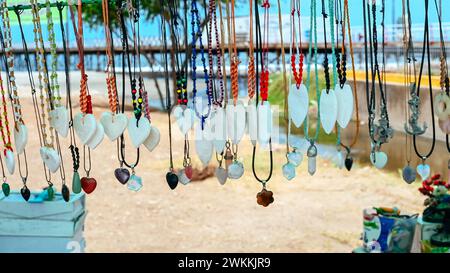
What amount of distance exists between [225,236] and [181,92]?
90.8 inches

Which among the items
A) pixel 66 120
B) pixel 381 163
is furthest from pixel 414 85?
pixel 66 120

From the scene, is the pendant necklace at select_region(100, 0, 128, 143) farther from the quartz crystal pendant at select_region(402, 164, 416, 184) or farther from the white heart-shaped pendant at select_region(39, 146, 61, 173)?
the quartz crystal pendant at select_region(402, 164, 416, 184)

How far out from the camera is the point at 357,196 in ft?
13.8

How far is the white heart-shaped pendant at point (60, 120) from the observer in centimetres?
113

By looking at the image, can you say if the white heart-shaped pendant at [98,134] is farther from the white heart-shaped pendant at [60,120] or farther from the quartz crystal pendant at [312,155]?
the quartz crystal pendant at [312,155]

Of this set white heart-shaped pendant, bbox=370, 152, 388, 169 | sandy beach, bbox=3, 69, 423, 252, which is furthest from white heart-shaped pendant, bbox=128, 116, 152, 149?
sandy beach, bbox=3, 69, 423, 252

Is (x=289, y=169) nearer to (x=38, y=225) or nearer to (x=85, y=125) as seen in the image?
(x=85, y=125)

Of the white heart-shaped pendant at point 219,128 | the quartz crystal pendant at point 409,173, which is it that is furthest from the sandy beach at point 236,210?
the white heart-shaped pendant at point 219,128

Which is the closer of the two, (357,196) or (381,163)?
(381,163)

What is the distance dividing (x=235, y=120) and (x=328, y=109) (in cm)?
20

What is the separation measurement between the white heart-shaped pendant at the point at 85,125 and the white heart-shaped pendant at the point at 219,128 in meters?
0.25

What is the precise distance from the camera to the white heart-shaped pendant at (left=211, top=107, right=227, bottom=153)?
3.66 feet

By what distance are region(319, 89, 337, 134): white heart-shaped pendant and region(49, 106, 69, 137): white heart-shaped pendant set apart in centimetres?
55

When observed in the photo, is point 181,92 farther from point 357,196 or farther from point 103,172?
point 103,172
